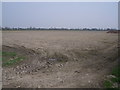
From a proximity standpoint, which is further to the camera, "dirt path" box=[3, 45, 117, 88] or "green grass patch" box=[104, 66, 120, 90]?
"dirt path" box=[3, 45, 117, 88]

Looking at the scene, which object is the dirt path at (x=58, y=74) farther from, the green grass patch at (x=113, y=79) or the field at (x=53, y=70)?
the green grass patch at (x=113, y=79)

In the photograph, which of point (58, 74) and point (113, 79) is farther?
point (58, 74)

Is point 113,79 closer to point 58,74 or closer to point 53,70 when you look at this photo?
point 58,74

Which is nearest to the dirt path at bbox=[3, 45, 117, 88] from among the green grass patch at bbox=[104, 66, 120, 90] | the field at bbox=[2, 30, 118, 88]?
the field at bbox=[2, 30, 118, 88]

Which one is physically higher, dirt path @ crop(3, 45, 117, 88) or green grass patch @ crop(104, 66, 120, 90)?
green grass patch @ crop(104, 66, 120, 90)

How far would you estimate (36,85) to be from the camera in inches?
279

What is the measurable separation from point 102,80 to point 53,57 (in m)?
4.70

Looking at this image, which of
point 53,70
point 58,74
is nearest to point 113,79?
point 58,74

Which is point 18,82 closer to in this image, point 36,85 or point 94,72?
point 36,85

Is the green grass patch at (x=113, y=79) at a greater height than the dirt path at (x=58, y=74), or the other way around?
the green grass patch at (x=113, y=79)

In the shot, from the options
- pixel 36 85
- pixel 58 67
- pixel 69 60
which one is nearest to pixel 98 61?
pixel 69 60

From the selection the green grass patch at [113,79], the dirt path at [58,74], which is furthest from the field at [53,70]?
the green grass patch at [113,79]

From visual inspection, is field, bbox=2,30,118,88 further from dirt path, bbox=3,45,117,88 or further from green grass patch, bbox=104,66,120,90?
green grass patch, bbox=104,66,120,90

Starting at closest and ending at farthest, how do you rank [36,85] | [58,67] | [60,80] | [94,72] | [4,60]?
1. [36,85]
2. [60,80]
3. [94,72]
4. [58,67]
5. [4,60]
